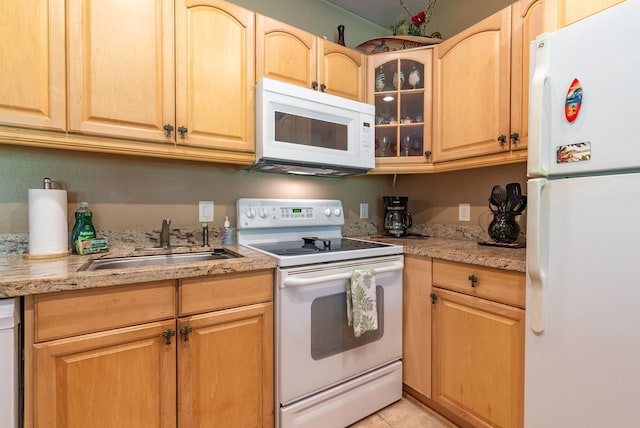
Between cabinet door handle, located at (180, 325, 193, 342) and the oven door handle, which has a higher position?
the oven door handle

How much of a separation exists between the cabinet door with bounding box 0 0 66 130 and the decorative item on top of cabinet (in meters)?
1.83

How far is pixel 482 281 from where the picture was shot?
137 centimetres

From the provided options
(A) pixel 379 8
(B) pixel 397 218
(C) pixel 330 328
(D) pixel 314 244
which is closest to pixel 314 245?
(D) pixel 314 244

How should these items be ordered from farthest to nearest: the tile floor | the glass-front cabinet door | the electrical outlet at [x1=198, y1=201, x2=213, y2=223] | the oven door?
the glass-front cabinet door → the electrical outlet at [x1=198, y1=201, x2=213, y2=223] → the tile floor → the oven door

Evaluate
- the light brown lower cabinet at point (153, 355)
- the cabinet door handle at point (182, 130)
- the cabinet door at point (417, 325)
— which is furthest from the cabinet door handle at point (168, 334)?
the cabinet door at point (417, 325)

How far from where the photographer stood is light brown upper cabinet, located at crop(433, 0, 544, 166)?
1.45m

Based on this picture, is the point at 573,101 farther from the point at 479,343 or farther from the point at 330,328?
the point at 330,328

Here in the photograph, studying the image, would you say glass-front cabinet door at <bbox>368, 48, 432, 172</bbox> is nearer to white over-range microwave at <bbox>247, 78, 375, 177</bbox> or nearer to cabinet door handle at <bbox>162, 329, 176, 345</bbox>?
white over-range microwave at <bbox>247, 78, 375, 177</bbox>

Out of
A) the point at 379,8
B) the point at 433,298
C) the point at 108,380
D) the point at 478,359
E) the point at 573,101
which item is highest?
the point at 379,8

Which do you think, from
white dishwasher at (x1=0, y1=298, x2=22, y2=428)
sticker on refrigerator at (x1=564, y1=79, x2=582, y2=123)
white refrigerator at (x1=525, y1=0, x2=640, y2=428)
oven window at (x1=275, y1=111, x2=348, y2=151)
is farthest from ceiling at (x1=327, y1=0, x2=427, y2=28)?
white dishwasher at (x1=0, y1=298, x2=22, y2=428)

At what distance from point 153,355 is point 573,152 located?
1.60 meters

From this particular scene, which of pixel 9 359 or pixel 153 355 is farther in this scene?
pixel 153 355

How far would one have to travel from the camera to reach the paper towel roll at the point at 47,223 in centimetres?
126

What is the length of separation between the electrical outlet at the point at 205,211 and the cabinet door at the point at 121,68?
1.54 ft
